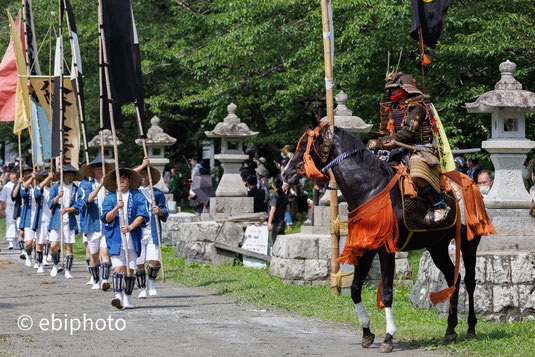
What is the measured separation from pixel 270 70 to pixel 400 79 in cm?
1401

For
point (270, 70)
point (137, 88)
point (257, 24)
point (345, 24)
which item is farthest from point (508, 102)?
point (270, 70)

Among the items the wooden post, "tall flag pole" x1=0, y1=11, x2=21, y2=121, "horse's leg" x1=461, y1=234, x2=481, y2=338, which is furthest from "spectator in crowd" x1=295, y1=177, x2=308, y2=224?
"horse's leg" x1=461, y1=234, x2=481, y2=338

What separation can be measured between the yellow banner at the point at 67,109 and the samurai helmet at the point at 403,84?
8.76 meters

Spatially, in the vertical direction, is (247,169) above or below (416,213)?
above

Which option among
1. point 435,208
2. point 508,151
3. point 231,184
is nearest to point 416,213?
point 435,208

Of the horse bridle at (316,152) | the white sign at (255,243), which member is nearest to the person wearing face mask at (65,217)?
the white sign at (255,243)

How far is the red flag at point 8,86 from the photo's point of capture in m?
18.6

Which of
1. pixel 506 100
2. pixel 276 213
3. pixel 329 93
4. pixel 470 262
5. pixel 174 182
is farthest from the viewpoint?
pixel 174 182

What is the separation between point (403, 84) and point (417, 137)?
1.86ft

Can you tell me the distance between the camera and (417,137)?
28.6 ft

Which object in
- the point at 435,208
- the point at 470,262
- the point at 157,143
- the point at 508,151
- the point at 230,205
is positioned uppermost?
the point at 157,143

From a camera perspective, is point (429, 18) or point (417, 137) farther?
point (429, 18)

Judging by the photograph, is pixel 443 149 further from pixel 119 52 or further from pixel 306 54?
pixel 306 54

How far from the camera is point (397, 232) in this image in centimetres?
842
